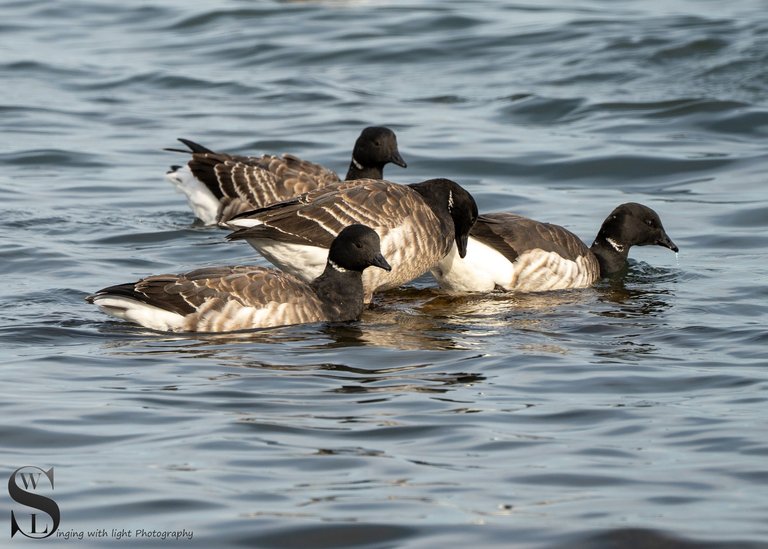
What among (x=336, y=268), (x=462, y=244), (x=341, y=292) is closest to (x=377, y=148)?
(x=462, y=244)

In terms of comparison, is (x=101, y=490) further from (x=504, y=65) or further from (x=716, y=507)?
(x=504, y=65)

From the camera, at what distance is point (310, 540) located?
6023 millimetres

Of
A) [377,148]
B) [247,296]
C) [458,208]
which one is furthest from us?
[377,148]

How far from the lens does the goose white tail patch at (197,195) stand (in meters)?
14.7

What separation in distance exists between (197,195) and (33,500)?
8.58 meters

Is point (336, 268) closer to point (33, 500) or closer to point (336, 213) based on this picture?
point (336, 213)

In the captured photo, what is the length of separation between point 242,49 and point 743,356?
17.0 meters

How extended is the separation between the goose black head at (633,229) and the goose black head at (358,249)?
3.03 meters

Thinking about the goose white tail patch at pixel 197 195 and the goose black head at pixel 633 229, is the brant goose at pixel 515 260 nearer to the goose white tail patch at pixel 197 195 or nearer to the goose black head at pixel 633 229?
the goose black head at pixel 633 229

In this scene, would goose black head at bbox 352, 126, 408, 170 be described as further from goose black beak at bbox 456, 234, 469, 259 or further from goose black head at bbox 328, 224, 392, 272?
goose black head at bbox 328, 224, 392, 272

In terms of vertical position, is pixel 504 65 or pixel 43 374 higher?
pixel 504 65

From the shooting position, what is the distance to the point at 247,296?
989 centimetres

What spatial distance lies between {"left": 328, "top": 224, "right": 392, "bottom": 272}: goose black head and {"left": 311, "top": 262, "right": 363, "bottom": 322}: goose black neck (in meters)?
0.06

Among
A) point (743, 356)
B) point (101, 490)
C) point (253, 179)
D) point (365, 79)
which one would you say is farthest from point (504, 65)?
point (101, 490)
